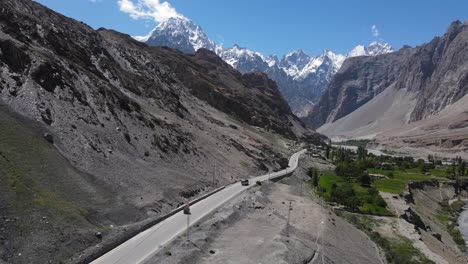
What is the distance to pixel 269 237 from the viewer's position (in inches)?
1612

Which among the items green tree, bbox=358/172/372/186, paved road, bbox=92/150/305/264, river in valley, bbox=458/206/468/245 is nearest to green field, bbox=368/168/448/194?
green tree, bbox=358/172/372/186

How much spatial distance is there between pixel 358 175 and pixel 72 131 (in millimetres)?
82494

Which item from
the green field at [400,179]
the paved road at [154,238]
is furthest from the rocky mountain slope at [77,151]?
the green field at [400,179]

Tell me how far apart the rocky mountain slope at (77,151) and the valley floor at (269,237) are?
18.2ft

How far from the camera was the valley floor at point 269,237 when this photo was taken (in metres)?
34.7

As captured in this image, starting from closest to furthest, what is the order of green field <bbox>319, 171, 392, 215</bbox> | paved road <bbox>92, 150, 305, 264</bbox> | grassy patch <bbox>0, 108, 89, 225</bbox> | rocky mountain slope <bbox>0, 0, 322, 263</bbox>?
1. paved road <bbox>92, 150, 305, 264</bbox>
2. rocky mountain slope <bbox>0, 0, 322, 263</bbox>
3. grassy patch <bbox>0, 108, 89, 225</bbox>
4. green field <bbox>319, 171, 392, 215</bbox>

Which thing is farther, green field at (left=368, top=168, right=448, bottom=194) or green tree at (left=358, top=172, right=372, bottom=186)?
green tree at (left=358, top=172, right=372, bottom=186)

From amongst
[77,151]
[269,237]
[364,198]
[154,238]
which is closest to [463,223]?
[364,198]

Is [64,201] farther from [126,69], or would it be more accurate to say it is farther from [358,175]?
[358,175]

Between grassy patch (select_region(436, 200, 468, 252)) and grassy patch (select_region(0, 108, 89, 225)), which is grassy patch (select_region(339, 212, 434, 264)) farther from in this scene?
grassy patch (select_region(0, 108, 89, 225))

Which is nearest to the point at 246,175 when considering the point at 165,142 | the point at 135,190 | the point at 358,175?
the point at 165,142

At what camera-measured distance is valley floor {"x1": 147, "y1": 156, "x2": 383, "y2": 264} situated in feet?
114

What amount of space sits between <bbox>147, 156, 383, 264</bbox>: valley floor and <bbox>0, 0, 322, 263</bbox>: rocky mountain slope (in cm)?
555

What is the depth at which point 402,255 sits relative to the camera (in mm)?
51562
